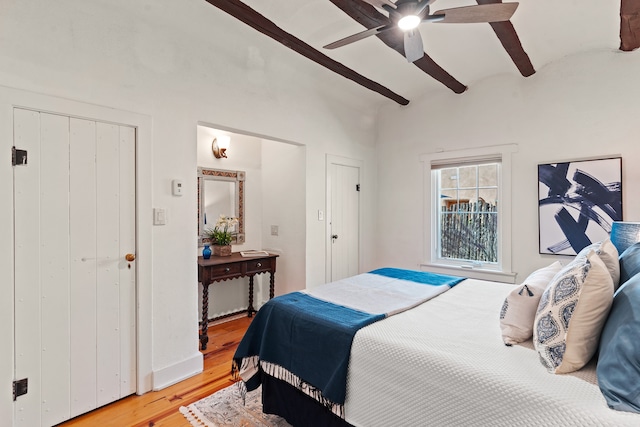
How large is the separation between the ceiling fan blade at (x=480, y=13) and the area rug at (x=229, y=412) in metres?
2.59

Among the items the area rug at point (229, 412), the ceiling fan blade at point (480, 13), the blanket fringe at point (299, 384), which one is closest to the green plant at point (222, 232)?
the area rug at point (229, 412)

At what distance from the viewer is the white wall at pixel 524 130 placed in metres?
2.84

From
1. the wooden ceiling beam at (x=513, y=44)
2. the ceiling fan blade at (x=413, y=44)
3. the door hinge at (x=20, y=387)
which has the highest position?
the wooden ceiling beam at (x=513, y=44)

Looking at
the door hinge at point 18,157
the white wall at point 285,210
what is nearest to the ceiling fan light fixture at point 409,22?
the white wall at point 285,210

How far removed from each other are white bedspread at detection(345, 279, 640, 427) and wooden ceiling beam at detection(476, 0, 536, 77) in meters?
2.07

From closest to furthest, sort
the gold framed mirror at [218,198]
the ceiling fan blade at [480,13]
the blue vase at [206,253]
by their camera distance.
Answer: the ceiling fan blade at [480,13]
the blue vase at [206,253]
the gold framed mirror at [218,198]

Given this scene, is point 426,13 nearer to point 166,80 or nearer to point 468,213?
point 166,80

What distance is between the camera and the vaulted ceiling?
2.23m

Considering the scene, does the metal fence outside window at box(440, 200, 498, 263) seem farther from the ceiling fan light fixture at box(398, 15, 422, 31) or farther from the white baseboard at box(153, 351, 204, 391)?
the white baseboard at box(153, 351, 204, 391)

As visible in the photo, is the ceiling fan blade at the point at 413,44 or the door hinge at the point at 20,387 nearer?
the door hinge at the point at 20,387

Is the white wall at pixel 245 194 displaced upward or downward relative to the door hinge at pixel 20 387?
upward

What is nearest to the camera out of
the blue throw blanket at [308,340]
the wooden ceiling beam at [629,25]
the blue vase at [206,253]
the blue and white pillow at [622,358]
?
the blue and white pillow at [622,358]

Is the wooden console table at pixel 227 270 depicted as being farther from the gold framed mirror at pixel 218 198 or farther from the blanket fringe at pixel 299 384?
the blanket fringe at pixel 299 384

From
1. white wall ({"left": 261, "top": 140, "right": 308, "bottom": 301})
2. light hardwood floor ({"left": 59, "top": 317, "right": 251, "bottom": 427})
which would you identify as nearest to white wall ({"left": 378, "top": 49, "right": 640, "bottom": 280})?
white wall ({"left": 261, "top": 140, "right": 308, "bottom": 301})
